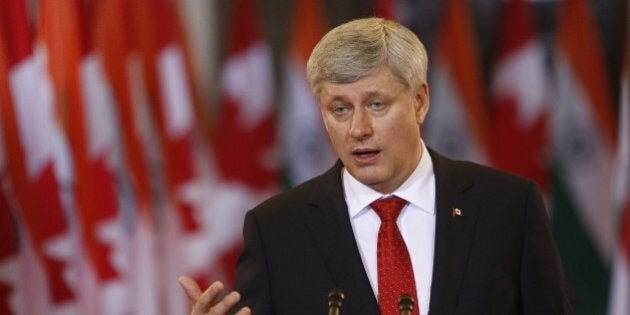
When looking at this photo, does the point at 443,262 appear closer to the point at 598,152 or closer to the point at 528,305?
the point at 528,305

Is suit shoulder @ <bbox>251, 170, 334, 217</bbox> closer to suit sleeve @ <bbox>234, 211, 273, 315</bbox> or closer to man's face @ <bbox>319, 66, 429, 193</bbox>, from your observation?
suit sleeve @ <bbox>234, 211, 273, 315</bbox>

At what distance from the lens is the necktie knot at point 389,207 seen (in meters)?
2.61

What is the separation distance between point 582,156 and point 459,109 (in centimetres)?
49

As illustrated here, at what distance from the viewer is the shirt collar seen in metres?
2.63

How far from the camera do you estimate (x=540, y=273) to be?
2518 mm

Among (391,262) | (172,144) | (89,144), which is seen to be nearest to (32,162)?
(89,144)

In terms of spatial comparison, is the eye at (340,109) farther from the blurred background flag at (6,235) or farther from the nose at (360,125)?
the blurred background flag at (6,235)

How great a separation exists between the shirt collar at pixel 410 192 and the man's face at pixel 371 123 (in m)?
0.05

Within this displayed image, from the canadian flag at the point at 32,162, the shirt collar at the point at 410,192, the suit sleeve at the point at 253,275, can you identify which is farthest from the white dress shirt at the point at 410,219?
the canadian flag at the point at 32,162

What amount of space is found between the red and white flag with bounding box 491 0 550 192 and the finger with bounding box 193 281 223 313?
7.18 ft

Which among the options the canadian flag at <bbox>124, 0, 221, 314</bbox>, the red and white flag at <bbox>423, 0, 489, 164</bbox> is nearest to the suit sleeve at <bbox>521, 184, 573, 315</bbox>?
the red and white flag at <bbox>423, 0, 489, 164</bbox>

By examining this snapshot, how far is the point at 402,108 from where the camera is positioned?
257 centimetres

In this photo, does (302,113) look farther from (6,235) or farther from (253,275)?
(253,275)

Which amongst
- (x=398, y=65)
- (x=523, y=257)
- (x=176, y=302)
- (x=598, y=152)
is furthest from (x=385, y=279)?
(x=598, y=152)
